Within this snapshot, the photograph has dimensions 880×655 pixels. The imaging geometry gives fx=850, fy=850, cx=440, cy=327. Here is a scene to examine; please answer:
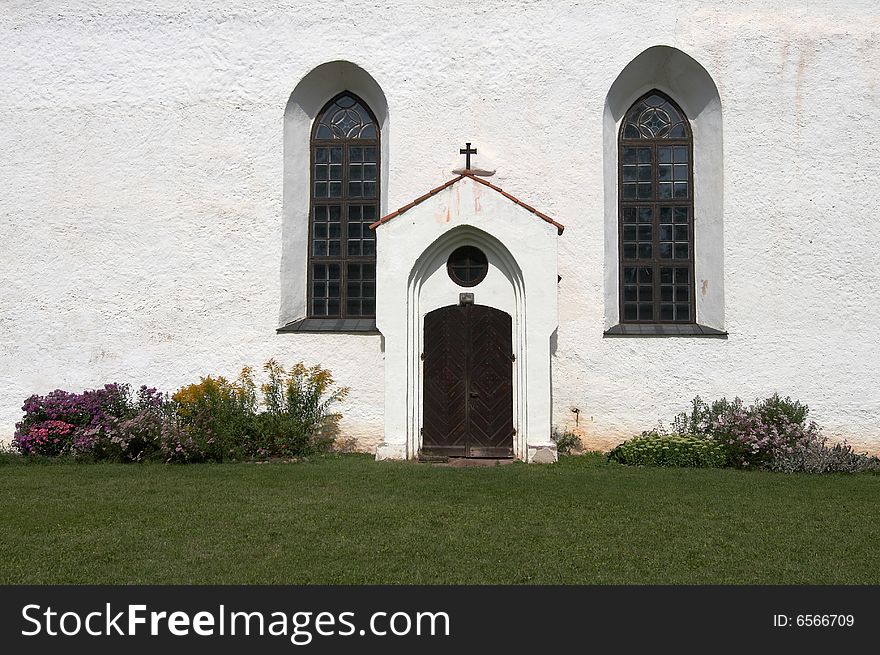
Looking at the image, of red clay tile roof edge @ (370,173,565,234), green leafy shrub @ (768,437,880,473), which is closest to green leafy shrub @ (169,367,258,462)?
red clay tile roof edge @ (370,173,565,234)

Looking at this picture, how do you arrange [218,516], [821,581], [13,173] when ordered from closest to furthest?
[821,581], [218,516], [13,173]

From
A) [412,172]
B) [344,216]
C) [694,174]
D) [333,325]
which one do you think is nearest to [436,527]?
[333,325]

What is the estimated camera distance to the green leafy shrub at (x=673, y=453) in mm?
11414

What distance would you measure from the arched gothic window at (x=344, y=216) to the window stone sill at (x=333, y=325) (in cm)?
15

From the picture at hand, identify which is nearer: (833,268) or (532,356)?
(532,356)

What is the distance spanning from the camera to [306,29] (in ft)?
43.6

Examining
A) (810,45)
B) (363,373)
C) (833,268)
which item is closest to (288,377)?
(363,373)

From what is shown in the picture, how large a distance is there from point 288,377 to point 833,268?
8.31 m

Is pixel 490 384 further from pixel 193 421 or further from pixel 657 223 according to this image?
pixel 193 421

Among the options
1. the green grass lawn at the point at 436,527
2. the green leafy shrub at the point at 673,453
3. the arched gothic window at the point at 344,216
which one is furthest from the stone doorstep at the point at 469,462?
the arched gothic window at the point at 344,216

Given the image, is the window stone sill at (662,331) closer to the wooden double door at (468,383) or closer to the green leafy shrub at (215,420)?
the wooden double door at (468,383)

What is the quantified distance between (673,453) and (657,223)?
153 inches

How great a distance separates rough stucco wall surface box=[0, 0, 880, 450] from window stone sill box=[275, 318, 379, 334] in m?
0.18

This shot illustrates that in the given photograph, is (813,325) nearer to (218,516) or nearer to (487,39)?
(487,39)
